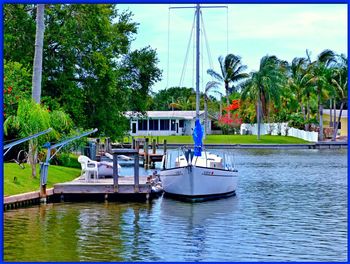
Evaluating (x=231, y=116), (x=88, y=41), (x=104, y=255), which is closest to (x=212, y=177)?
(x=104, y=255)

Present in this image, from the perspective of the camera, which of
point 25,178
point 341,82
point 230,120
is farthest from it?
point 230,120

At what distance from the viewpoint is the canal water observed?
1691 centimetres

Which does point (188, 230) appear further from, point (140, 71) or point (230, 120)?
point (230, 120)

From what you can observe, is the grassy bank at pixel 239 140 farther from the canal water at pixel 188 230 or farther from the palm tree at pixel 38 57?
the canal water at pixel 188 230

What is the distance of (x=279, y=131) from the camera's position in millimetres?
91938

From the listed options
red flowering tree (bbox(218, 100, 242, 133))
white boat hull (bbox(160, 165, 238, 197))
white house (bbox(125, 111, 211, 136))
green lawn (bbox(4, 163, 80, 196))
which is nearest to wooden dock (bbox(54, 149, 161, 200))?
green lawn (bbox(4, 163, 80, 196))

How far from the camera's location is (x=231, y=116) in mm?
99500

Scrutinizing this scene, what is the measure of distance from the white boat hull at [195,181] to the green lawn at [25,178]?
4204 millimetres

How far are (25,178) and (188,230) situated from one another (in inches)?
325

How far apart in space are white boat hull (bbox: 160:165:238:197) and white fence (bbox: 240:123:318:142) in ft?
179

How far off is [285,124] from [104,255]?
76.1 metres

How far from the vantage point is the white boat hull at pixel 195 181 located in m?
27.8

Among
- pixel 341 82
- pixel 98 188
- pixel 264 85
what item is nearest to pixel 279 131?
pixel 264 85

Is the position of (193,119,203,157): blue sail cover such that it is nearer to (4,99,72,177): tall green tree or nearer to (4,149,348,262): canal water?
(4,149,348,262): canal water
